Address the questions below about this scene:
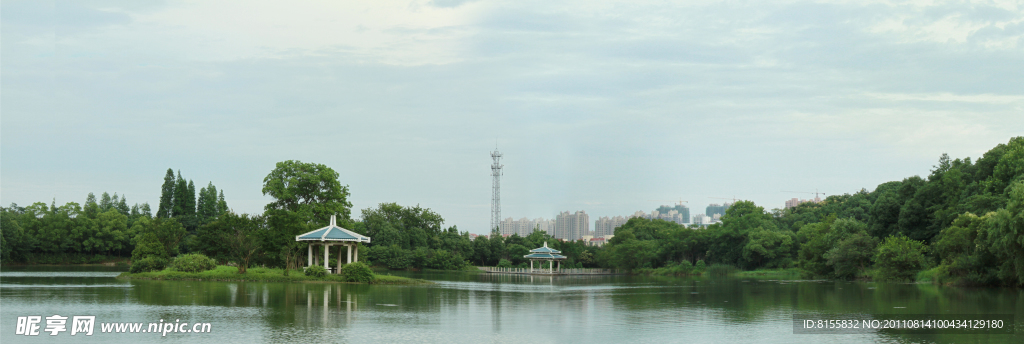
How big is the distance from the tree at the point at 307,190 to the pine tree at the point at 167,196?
4859 cm

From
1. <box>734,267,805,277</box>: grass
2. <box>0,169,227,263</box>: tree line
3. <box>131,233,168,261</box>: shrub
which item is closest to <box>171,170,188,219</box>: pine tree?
<box>0,169,227,263</box>: tree line

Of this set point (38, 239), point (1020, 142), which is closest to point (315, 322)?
point (1020, 142)

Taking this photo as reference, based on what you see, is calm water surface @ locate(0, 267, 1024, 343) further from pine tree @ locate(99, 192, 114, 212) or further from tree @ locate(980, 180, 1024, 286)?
pine tree @ locate(99, 192, 114, 212)

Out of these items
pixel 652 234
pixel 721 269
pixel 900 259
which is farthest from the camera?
pixel 652 234

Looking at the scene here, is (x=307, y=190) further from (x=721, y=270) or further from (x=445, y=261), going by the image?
(x=721, y=270)

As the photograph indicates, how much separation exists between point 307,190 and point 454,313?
31.2 m

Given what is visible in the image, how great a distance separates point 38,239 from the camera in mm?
75562

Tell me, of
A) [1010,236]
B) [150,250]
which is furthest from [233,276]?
[1010,236]

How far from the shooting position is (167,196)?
92.8 meters

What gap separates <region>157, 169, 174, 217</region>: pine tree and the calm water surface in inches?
2602

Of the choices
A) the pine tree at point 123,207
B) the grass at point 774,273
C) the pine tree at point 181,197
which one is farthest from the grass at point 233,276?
the pine tree at point 123,207

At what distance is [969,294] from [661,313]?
17.2 metres

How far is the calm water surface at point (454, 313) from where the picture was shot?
16.4 metres

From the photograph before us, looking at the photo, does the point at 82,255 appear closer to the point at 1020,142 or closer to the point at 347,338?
the point at 347,338
